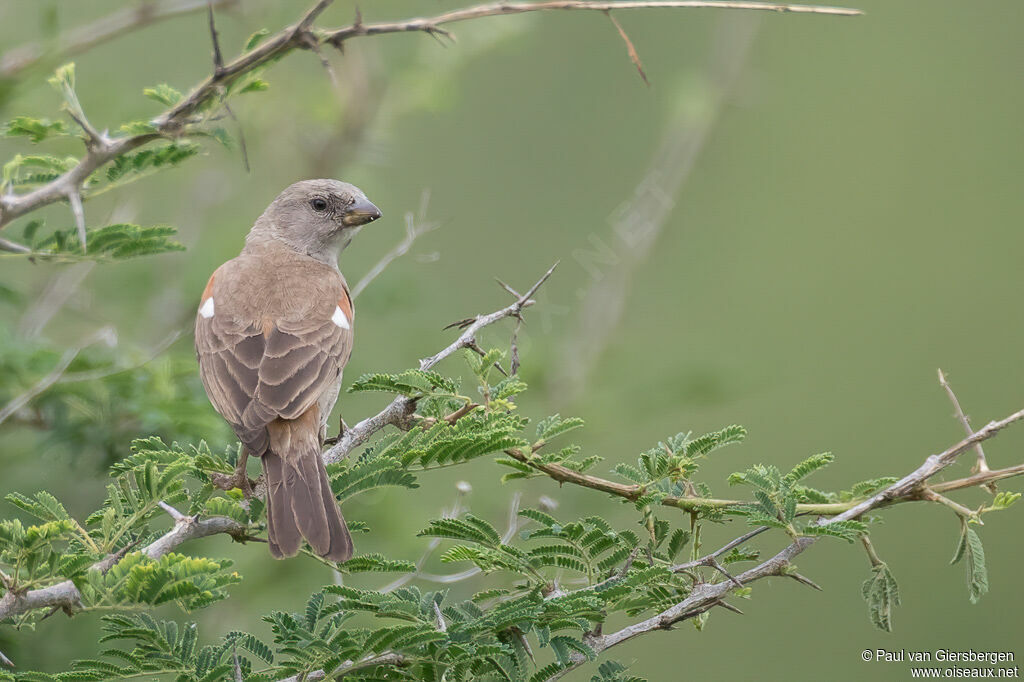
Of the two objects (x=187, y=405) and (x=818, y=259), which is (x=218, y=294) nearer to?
(x=187, y=405)

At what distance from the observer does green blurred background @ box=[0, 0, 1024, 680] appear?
5863 mm

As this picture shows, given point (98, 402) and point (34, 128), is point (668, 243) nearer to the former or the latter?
point (98, 402)

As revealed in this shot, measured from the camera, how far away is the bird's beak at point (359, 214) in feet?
17.1

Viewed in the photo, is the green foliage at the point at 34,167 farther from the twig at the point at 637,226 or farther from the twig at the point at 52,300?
the twig at the point at 637,226

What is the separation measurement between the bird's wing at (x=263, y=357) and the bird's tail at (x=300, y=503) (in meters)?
0.10

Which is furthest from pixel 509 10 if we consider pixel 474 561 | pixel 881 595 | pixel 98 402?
pixel 98 402

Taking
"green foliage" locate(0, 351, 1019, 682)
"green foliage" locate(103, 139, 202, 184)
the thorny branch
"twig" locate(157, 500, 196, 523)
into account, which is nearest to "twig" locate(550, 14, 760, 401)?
the thorny branch

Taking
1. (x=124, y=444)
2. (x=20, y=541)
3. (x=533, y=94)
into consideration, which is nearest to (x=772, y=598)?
(x=533, y=94)

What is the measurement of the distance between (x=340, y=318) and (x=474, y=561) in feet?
5.63

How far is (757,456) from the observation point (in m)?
11.3

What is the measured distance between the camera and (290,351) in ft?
13.2

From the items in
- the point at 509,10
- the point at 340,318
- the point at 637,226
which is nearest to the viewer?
the point at 509,10

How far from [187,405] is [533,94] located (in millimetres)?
7720

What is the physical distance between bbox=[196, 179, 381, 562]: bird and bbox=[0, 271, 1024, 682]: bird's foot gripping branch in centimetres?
15
